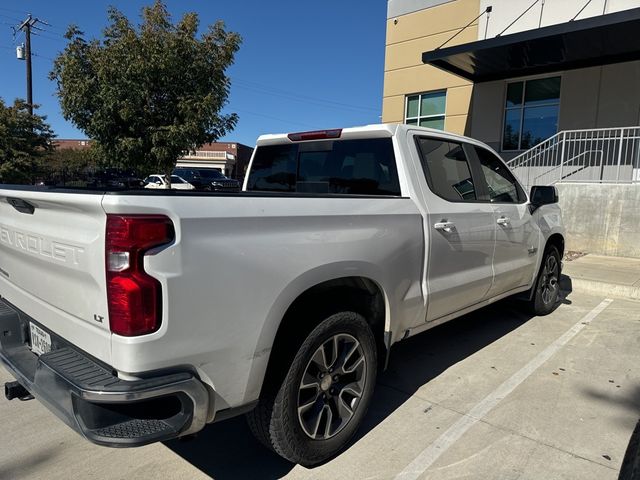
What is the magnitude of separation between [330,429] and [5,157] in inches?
626

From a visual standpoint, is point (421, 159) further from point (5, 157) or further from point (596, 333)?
point (5, 157)

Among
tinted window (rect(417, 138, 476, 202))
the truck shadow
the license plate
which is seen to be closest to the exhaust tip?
the license plate

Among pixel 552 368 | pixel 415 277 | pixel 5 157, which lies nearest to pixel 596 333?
pixel 552 368

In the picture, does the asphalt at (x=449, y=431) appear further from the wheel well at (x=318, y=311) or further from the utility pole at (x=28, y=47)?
the utility pole at (x=28, y=47)

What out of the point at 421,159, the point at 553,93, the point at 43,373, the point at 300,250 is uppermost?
the point at 553,93

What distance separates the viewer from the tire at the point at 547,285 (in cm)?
548

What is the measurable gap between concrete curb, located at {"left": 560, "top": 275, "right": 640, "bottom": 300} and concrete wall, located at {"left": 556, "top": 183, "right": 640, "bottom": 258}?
10.9ft

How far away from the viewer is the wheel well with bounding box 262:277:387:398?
8.06ft

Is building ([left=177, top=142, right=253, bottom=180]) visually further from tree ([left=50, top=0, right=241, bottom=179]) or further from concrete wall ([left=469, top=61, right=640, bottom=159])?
concrete wall ([left=469, top=61, right=640, bottom=159])

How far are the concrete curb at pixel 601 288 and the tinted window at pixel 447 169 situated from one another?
4370mm

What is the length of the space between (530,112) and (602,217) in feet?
15.9

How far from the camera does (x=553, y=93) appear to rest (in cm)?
1345

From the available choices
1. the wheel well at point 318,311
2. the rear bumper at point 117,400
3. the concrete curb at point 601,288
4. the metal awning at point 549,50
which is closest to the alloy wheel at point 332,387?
the wheel well at point 318,311

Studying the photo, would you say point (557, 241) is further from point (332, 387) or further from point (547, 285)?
point (332, 387)
